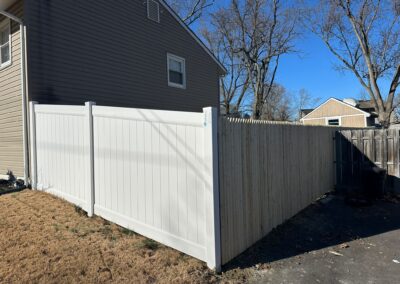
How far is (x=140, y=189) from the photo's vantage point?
4988 mm

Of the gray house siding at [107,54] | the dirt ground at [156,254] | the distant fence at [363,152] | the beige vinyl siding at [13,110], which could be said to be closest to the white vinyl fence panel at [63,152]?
the dirt ground at [156,254]

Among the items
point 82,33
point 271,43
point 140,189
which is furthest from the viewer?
point 271,43

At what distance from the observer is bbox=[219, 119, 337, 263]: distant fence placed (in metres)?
4.41

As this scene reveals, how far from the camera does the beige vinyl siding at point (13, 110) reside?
8.14m

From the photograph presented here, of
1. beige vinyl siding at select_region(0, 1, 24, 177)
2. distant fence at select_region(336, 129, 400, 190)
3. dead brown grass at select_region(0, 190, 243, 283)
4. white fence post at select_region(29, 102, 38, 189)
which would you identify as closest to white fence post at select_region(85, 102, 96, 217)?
dead brown grass at select_region(0, 190, 243, 283)

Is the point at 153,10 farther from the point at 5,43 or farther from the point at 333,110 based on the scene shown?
the point at 333,110

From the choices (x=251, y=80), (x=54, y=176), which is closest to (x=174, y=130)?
(x=54, y=176)

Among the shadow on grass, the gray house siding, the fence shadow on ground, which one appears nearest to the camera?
the shadow on grass

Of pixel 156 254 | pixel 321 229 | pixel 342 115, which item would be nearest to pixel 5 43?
pixel 156 254

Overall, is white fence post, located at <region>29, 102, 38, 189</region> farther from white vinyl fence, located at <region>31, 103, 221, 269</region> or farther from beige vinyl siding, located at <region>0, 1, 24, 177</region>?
white vinyl fence, located at <region>31, 103, 221, 269</region>

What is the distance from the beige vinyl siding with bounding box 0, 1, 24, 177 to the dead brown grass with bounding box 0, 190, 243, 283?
300 centimetres

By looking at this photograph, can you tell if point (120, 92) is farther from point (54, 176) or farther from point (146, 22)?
point (54, 176)

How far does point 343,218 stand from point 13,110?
8.12m

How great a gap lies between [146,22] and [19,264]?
934 centimetres
